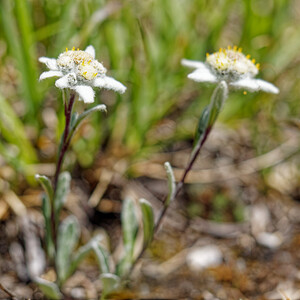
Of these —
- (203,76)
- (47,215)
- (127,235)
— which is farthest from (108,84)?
(127,235)

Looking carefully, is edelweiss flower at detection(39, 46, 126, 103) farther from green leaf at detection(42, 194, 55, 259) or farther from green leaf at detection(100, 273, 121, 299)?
green leaf at detection(100, 273, 121, 299)

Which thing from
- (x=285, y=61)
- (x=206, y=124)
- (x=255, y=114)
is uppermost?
(x=206, y=124)

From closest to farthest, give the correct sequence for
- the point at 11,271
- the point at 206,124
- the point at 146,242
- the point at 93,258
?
1. the point at 206,124
2. the point at 146,242
3. the point at 11,271
4. the point at 93,258

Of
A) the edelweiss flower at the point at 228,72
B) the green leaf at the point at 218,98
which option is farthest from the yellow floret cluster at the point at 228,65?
the green leaf at the point at 218,98

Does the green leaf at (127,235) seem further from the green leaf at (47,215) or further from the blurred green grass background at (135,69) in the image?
the blurred green grass background at (135,69)

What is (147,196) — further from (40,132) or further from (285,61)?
A: (285,61)

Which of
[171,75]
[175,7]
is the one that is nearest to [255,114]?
[171,75]
